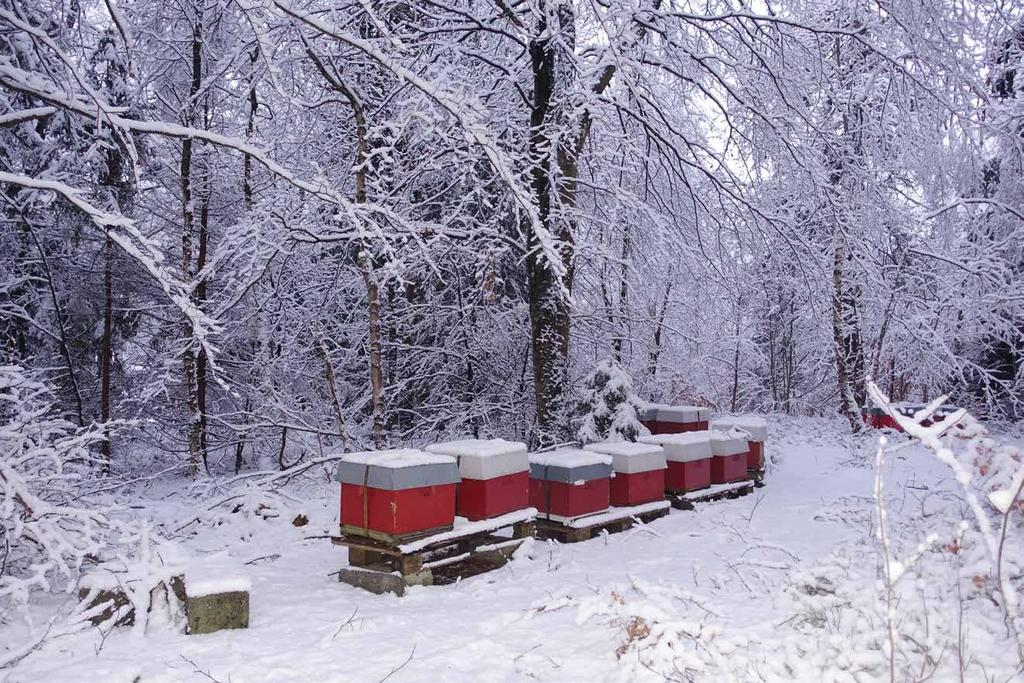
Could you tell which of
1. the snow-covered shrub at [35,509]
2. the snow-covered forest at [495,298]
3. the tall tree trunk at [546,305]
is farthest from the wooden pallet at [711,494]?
the snow-covered shrub at [35,509]

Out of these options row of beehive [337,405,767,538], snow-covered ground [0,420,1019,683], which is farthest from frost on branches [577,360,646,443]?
snow-covered ground [0,420,1019,683]

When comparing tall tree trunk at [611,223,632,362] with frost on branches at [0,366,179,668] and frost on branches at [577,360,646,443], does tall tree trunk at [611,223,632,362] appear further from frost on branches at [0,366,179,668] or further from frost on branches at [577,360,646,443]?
frost on branches at [0,366,179,668]

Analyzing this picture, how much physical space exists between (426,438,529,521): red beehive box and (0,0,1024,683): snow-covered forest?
0.51 meters

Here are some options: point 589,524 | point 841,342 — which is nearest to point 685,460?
point 589,524

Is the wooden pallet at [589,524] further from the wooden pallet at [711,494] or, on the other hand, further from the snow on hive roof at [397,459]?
the snow on hive roof at [397,459]

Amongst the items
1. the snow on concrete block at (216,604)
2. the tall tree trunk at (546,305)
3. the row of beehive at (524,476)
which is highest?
the tall tree trunk at (546,305)

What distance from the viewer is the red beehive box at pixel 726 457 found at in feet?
30.2

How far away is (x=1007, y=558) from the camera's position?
4.14 m

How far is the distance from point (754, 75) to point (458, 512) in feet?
23.6

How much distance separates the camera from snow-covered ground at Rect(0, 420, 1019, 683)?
3654 mm

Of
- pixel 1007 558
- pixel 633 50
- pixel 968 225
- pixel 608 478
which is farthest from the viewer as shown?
pixel 968 225

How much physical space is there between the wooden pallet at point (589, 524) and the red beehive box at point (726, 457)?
1822 millimetres

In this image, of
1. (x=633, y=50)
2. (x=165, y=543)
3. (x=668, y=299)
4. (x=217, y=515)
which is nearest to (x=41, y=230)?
(x=217, y=515)

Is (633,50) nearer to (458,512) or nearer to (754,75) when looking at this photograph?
(754,75)
